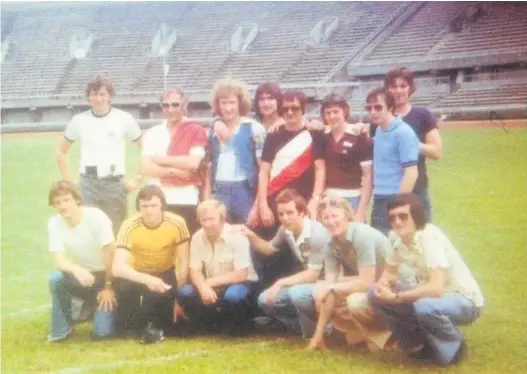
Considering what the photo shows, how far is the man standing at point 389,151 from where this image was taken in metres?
2.24

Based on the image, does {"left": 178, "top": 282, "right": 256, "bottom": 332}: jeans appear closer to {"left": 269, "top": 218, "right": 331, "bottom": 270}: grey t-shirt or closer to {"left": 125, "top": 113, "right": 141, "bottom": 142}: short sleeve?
{"left": 269, "top": 218, "right": 331, "bottom": 270}: grey t-shirt

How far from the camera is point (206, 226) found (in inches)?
92.6

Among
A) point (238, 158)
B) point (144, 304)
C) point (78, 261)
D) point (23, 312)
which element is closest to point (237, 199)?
point (238, 158)

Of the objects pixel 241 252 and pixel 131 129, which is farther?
pixel 131 129

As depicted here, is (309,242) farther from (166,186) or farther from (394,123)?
(166,186)

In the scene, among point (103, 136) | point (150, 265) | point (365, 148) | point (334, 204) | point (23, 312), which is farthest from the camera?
point (23, 312)

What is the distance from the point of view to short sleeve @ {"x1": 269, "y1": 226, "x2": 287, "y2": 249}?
7.80 ft

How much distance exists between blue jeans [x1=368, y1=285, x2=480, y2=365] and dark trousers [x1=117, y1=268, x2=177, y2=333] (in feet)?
2.32

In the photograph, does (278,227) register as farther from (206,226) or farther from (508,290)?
(508,290)

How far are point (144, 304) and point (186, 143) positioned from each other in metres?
0.57

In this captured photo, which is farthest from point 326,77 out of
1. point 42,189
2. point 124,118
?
point 42,189

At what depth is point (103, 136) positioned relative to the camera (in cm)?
277

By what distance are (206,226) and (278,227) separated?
0.28 m

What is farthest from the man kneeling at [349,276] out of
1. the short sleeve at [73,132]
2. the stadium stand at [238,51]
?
the short sleeve at [73,132]
